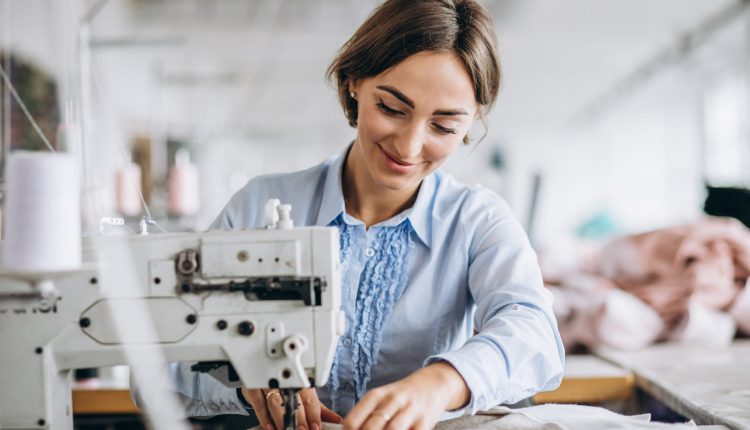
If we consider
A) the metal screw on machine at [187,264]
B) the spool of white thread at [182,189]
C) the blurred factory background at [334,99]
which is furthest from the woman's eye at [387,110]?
the spool of white thread at [182,189]

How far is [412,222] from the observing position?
1339mm

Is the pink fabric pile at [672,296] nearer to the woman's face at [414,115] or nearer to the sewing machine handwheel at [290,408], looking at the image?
the woman's face at [414,115]

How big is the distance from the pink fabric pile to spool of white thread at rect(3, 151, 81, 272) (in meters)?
1.78

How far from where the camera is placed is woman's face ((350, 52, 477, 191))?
1194mm

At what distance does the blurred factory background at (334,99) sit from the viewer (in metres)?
3.53

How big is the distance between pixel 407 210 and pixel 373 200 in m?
0.08

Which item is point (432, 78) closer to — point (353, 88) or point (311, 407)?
point (353, 88)

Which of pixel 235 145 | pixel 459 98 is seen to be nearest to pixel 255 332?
pixel 459 98

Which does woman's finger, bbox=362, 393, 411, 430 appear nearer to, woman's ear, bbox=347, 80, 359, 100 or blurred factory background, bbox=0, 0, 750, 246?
woman's ear, bbox=347, 80, 359, 100

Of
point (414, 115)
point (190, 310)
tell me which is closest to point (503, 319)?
point (414, 115)

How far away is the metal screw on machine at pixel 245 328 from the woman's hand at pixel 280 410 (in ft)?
0.43

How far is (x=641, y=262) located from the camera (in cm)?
274

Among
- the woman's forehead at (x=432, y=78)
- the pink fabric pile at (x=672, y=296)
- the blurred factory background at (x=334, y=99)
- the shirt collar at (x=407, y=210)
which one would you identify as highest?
the blurred factory background at (x=334, y=99)

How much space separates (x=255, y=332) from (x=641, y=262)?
203 cm
